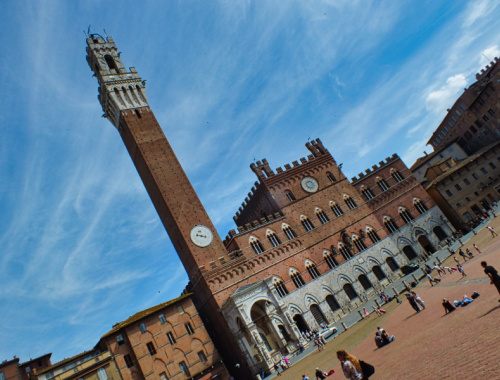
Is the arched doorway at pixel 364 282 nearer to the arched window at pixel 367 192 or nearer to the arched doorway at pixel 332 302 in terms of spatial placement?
the arched doorway at pixel 332 302

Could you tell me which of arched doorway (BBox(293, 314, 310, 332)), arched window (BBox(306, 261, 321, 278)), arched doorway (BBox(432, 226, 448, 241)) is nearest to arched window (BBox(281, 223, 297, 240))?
→ arched window (BBox(306, 261, 321, 278))

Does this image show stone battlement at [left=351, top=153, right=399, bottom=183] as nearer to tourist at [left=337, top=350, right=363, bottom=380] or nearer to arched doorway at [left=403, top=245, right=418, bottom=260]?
arched doorway at [left=403, top=245, right=418, bottom=260]

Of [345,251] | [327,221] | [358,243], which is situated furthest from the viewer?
[327,221]

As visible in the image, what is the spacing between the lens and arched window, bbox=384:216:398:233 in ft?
123

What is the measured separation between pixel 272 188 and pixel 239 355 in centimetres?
1727

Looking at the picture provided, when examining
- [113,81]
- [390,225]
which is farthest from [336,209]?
[113,81]

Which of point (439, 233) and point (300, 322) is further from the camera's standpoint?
point (439, 233)

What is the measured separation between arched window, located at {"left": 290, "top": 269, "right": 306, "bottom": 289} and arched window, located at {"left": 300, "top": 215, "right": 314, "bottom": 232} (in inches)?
211

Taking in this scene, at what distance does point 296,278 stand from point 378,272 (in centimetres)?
984

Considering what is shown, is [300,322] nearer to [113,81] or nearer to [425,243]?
[425,243]

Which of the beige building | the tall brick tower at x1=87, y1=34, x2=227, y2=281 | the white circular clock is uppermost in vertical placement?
the tall brick tower at x1=87, y1=34, x2=227, y2=281

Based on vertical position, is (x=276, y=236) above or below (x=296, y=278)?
above

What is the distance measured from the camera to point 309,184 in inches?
1497

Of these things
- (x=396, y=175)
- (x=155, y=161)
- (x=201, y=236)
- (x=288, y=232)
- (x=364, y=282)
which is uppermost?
(x=155, y=161)
